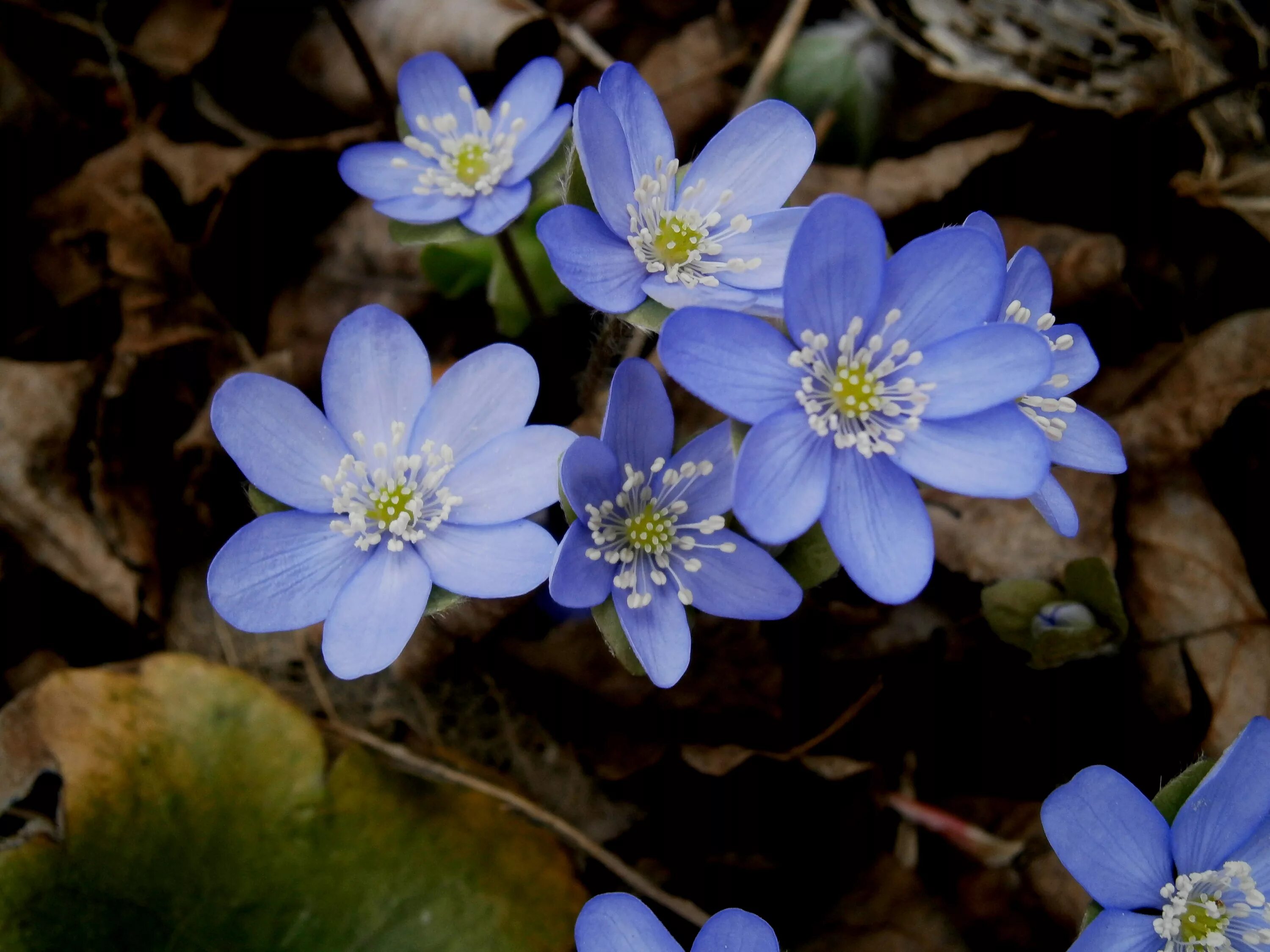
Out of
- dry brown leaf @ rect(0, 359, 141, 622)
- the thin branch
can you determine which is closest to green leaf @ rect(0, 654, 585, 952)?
the thin branch

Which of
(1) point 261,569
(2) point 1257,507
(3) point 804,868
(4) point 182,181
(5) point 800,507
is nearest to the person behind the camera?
(5) point 800,507

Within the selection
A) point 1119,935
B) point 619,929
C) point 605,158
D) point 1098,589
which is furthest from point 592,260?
point 1119,935

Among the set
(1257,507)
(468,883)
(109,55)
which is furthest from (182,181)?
(1257,507)

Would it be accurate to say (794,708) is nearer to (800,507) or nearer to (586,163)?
(800,507)

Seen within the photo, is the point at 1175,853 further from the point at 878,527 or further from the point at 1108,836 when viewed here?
the point at 878,527

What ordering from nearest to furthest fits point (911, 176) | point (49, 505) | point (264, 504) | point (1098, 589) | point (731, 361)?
point (731, 361)
point (264, 504)
point (1098, 589)
point (49, 505)
point (911, 176)

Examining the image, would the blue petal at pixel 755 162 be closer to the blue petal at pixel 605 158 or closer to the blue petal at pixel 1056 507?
the blue petal at pixel 605 158
